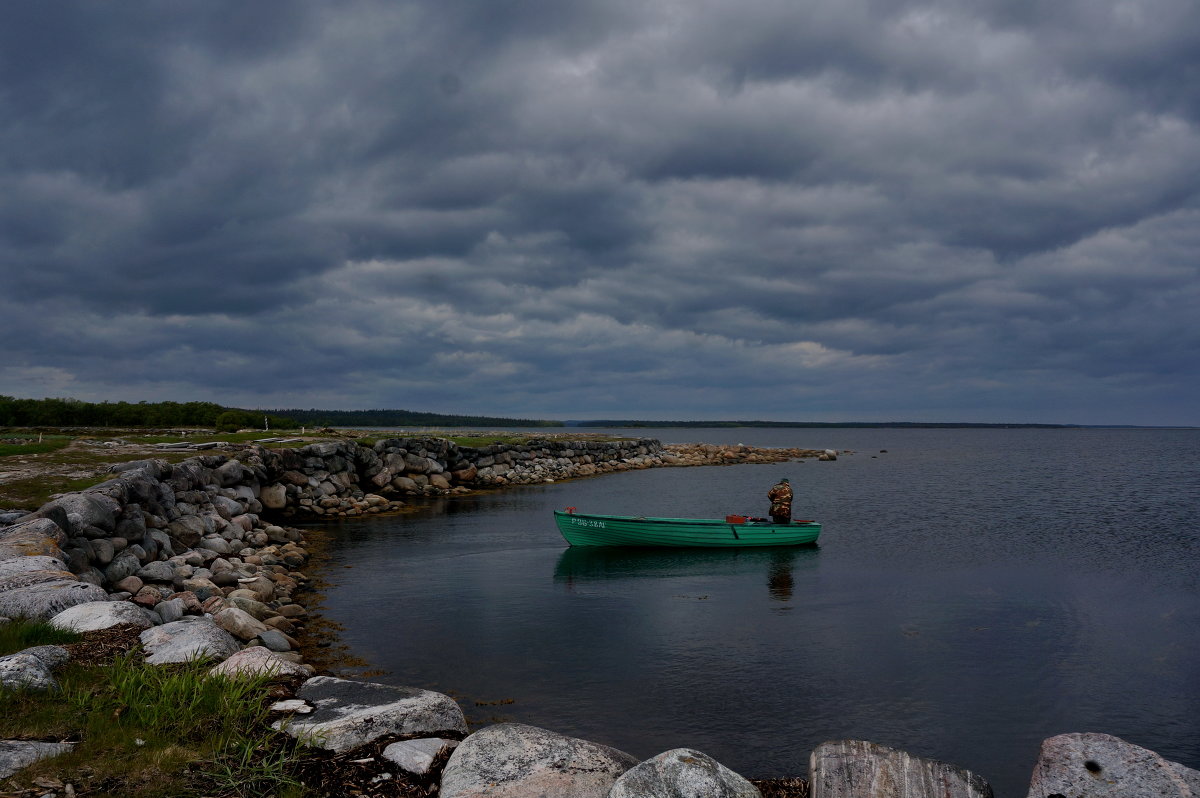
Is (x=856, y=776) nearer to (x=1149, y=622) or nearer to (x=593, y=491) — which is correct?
(x=1149, y=622)

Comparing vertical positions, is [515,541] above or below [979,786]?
below

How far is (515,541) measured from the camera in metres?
31.6

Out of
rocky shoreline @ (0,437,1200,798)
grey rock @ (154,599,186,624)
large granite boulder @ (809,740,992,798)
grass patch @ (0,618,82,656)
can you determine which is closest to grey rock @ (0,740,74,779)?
rocky shoreline @ (0,437,1200,798)

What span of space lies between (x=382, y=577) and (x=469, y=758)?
1814 centimetres

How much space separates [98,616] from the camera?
380 inches

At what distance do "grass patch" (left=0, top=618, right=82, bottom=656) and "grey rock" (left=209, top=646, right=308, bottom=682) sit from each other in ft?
6.70

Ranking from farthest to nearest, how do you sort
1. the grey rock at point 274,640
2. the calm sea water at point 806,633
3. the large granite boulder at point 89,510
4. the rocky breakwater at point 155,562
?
1. the large granite boulder at point 89,510
2. the grey rock at point 274,640
3. the calm sea water at point 806,633
4. the rocky breakwater at point 155,562

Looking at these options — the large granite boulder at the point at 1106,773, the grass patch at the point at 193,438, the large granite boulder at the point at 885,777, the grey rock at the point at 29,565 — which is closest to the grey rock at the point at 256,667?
the grey rock at the point at 29,565

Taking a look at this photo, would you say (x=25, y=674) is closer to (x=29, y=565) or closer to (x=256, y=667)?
(x=256, y=667)

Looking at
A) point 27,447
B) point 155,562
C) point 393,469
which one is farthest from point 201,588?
point 393,469

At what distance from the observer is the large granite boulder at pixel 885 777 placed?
6.70 m

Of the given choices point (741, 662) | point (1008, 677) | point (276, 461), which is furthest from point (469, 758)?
point (276, 461)

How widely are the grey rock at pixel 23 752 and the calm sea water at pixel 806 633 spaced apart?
7.41m

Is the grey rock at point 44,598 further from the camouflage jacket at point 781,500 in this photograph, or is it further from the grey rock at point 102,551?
the camouflage jacket at point 781,500
